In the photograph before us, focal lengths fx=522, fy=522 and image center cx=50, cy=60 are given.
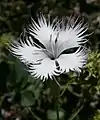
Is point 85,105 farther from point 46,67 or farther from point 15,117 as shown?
point 46,67

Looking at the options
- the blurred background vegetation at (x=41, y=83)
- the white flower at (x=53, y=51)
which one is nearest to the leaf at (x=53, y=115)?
the blurred background vegetation at (x=41, y=83)

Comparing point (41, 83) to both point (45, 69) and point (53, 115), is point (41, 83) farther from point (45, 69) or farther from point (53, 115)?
point (45, 69)

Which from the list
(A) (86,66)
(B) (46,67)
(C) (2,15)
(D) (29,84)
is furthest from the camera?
(C) (2,15)

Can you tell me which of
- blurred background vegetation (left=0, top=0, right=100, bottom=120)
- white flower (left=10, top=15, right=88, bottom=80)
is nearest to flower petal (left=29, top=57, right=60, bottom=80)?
white flower (left=10, top=15, right=88, bottom=80)

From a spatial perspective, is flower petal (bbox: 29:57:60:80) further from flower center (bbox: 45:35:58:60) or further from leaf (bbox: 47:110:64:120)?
leaf (bbox: 47:110:64:120)

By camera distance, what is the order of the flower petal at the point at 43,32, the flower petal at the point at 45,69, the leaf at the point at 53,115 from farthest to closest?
the leaf at the point at 53,115 < the flower petal at the point at 43,32 < the flower petal at the point at 45,69

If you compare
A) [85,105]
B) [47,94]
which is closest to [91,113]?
[85,105]

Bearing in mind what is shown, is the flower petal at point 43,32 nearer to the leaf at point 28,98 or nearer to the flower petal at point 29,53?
the flower petal at point 29,53
